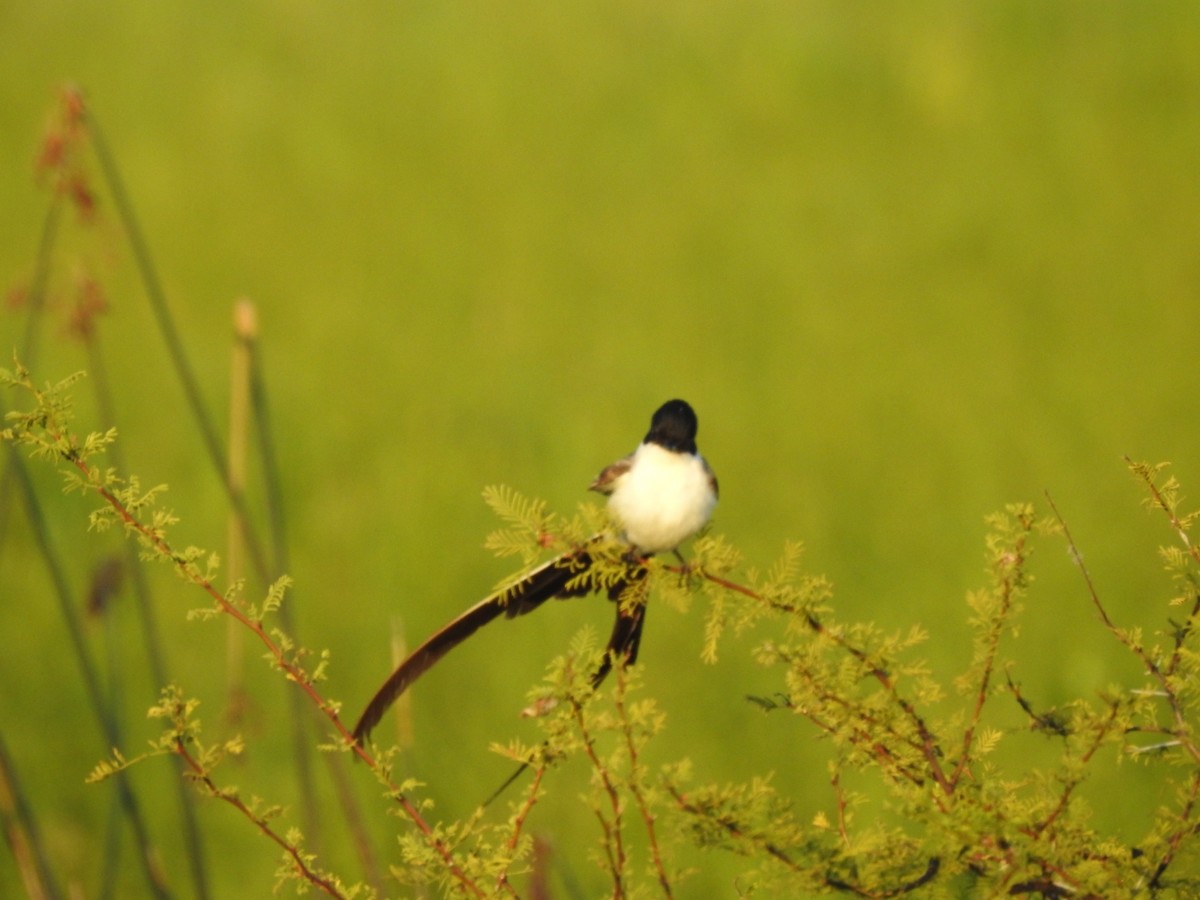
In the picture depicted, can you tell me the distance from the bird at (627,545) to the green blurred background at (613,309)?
2.41m

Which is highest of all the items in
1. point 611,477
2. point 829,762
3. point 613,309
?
point 613,309

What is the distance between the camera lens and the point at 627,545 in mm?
2740

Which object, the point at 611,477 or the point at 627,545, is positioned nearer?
the point at 627,545

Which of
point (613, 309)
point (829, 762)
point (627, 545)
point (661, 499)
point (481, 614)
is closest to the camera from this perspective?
point (829, 762)

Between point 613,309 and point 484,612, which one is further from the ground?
point 613,309

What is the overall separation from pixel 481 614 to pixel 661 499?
624 mm

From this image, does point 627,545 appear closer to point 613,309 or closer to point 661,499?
point 661,499

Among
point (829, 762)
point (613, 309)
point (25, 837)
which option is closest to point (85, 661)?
point (25, 837)

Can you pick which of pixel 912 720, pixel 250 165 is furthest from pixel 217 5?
pixel 912 720

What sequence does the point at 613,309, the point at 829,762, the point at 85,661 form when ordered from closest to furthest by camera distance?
the point at 829,762
the point at 85,661
the point at 613,309

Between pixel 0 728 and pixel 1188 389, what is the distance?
5.66m

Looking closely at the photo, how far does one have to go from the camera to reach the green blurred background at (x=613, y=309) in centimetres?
646

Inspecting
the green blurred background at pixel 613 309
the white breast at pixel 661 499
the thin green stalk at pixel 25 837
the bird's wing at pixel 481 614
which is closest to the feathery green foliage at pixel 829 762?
the bird's wing at pixel 481 614

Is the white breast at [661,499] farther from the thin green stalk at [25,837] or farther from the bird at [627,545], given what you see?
the thin green stalk at [25,837]
